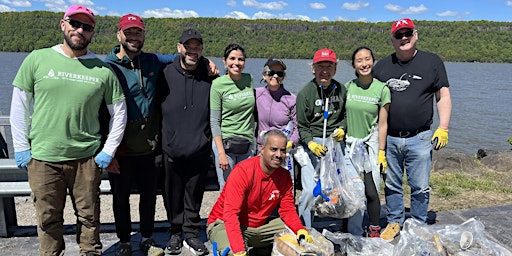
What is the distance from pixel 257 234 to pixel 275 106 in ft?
3.93

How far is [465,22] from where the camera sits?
94.2m

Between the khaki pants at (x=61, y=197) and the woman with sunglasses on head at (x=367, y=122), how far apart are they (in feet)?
7.65

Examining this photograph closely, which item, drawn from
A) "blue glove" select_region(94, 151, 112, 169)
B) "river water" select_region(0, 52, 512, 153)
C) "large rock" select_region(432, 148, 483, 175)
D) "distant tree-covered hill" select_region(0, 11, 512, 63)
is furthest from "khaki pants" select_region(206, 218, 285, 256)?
"distant tree-covered hill" select_region(0, 11, 512, 63)

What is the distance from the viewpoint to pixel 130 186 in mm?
3797

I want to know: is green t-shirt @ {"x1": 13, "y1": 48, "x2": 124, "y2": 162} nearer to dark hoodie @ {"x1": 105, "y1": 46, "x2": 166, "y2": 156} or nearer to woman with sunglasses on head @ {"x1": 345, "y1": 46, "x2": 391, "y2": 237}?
dark hoodie @ {"x1": 105, "y1": 46, "x2": 166, "y2": 156}

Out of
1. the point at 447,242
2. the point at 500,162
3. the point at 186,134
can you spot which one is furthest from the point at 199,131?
the point at 500,162

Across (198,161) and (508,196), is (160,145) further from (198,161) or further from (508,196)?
(508,196)

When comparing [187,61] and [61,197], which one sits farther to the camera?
[187,61]

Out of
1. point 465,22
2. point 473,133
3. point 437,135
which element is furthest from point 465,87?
point 465,22

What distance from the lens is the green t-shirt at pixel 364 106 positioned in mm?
4113

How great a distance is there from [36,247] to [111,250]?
70 centimetres

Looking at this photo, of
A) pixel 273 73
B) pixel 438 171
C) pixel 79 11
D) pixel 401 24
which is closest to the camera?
pixel 79 11

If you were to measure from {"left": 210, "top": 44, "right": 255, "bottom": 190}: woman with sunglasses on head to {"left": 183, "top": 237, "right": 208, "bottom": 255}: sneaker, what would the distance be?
0.67 m

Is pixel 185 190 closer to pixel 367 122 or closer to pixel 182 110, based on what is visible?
pixel 182 110
